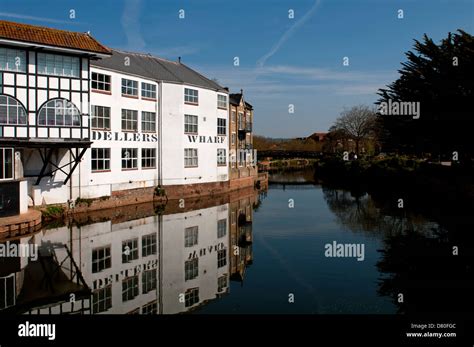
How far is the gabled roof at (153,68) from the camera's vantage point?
103 ft

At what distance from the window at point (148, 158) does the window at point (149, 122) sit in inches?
55.6

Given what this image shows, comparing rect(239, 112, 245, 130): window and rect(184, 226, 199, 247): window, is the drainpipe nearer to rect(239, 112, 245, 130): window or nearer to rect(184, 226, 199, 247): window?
rect(184, 226, 199, 247): window

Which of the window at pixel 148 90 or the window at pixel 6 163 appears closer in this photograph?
the window at pixel 6 163

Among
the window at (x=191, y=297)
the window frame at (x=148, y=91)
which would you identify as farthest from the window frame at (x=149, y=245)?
the window frame at (x=148, y=91)

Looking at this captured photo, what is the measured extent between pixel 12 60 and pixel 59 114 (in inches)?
133

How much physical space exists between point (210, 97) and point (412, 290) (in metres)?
28.3

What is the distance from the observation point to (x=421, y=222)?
25.5 meters

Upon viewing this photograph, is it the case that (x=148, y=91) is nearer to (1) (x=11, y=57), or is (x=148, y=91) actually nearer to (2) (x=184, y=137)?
(2) (x=184, y=137)

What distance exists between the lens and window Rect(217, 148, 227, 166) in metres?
40.4

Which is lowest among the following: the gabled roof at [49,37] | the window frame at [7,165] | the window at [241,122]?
the window frame at [7,165]

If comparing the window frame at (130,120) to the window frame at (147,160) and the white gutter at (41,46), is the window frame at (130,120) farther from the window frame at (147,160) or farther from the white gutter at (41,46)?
the white gutter at (41,46)

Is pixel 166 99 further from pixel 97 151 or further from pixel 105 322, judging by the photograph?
pixel 105 322

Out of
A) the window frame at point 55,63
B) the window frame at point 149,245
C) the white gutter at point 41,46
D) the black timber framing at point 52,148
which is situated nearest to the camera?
the window frame at point 149,245

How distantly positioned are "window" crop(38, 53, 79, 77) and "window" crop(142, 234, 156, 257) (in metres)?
10.1
